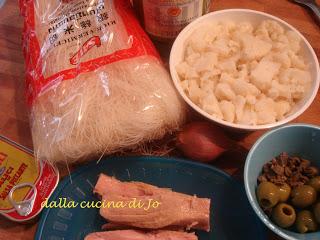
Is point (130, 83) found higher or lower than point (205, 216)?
higher

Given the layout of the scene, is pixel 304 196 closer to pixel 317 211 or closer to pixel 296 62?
pixel 317 211

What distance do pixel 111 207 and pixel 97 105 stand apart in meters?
0.25

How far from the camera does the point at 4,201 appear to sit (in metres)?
0.87

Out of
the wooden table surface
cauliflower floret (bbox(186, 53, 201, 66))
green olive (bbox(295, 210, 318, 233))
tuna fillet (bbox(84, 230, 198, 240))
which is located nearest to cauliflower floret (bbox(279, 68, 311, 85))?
the wooden table surface

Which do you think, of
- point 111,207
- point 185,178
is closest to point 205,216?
point 185,178

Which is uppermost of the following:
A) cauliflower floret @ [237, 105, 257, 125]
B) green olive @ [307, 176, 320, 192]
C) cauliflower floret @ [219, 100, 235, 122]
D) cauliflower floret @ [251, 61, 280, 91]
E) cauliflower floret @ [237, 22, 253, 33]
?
cauliflower floret @ [237, 22, 253, 33]

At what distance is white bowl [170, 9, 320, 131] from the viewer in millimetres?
850

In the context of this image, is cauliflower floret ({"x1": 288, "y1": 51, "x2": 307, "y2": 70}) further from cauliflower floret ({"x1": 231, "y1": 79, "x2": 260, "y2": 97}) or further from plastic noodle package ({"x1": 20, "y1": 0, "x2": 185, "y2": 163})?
plastic noodle package ({"x1": 20, "y1": 0, "x2": 185, "y2": 163})

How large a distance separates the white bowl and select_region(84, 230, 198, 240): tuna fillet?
0.90 feet


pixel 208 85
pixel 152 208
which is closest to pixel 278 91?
pixel 208 85

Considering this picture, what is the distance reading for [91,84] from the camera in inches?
35.2

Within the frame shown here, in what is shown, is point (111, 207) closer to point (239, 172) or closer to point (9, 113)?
point (239, 172)

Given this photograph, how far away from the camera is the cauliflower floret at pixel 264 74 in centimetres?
89

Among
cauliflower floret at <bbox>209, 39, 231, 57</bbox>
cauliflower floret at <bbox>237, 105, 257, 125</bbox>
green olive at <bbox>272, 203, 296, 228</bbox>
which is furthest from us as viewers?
cauliflower floret at <bbox>209, 39, 231, 57</bbox>
